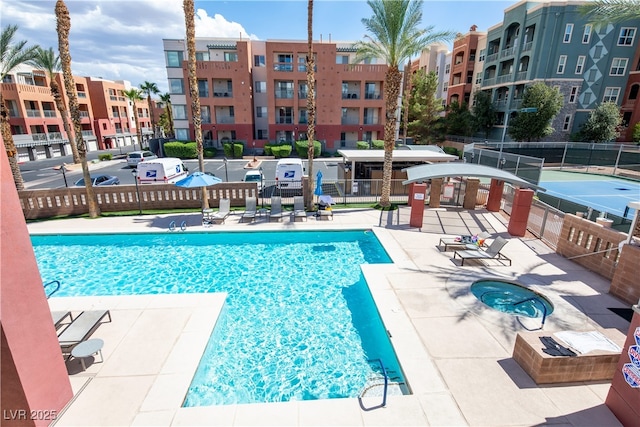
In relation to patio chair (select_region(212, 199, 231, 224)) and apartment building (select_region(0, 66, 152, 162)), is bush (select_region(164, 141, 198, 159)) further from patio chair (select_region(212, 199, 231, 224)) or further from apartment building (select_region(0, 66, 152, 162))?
patio chair (select_region(212, 199, 231, 224))

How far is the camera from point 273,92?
43969 millimetres

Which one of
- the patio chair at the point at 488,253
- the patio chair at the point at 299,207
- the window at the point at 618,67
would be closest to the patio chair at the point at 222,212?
the patio chair at the point at 299,207

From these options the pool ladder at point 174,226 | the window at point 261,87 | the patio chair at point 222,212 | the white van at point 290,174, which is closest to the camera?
the pool ladder at point 174,226

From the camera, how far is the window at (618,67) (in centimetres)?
3934

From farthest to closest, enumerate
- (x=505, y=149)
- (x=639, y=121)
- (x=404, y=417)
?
(x=639, y=121) → (x=505, y=149) → (x=404, y=417)

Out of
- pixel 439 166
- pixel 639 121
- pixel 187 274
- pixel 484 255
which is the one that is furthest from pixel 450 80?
pixel 187 274

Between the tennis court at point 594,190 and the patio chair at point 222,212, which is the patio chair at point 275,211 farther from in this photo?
the tennis court at point 594,190

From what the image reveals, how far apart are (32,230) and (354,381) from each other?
16991mm

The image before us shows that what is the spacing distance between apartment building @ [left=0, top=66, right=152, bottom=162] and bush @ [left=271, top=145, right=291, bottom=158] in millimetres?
26167

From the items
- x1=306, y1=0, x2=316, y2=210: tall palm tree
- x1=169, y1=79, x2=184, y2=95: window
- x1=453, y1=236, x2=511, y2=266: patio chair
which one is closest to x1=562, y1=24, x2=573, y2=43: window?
x1=306, y1=0, x2=316, y2=210: tall palm tree

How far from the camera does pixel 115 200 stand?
17906 millimetres

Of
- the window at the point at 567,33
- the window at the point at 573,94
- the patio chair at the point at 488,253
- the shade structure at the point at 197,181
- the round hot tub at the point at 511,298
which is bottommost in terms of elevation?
the round hot tub at the point at 511,298

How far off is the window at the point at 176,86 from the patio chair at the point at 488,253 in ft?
145

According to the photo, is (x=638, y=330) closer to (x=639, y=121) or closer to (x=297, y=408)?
(x=297, y=408)
